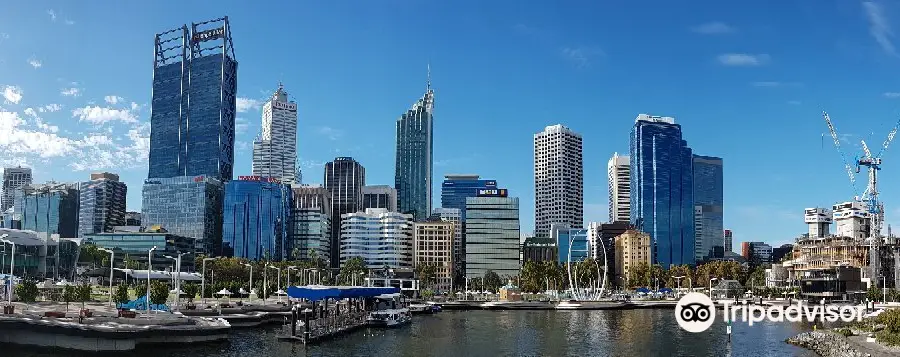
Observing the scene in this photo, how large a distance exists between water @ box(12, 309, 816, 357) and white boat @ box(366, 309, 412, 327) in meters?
3.09

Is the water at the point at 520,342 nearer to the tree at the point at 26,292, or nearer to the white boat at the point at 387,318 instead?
the white boat at the point at 387,318

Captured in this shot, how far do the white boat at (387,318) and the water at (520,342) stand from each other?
309cm

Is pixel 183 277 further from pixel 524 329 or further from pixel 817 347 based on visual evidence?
pixel 817 347

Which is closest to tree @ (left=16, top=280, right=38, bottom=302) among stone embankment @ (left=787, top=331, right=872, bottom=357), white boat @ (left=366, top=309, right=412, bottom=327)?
white boat @ (left=366, top=309, right=412, bottom=327)

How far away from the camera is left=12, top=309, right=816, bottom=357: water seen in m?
94.8

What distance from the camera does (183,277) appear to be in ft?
588

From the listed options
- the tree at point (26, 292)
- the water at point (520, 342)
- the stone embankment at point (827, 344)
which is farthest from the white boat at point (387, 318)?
the stone embankment at point (827, 344)

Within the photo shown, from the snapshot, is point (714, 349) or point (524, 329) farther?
point (524, 329)

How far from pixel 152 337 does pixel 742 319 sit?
362ft

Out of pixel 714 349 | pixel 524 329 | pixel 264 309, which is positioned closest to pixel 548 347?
pixel 714 349

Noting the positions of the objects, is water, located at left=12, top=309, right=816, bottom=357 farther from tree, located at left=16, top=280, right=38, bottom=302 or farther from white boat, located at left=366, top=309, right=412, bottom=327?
tree, located at left=16, top=280, right=38, bottom=302

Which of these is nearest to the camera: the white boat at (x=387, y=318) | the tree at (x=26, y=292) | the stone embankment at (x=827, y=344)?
the stone embankment at (x=827, y=344)

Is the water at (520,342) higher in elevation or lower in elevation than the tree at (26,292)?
lower

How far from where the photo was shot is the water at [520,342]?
311ft
